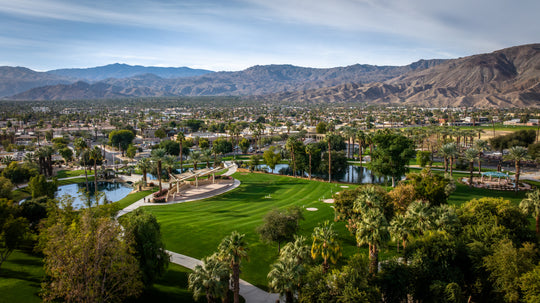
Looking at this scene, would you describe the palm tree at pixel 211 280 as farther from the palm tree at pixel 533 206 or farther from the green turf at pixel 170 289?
the palm tree at pixel 533 206

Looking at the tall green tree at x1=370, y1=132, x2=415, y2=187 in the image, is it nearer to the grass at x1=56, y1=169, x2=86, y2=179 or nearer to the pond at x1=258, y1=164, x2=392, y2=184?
the pond at x1=258, y1=164, x2=392, y2=184

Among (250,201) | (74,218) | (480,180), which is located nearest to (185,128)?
(250,201)

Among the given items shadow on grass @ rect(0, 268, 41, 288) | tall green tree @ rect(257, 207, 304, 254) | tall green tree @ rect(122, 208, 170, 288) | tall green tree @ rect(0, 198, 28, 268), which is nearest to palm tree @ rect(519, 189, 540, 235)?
tall green tree @ rect(257, 207, 304, 254)

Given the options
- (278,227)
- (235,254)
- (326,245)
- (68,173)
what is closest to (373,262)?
(326,245)

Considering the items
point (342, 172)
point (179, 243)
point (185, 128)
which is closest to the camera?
point (179, 243)

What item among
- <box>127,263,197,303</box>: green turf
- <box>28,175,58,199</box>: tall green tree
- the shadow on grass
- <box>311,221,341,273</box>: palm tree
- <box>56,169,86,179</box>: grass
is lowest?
<box>127,263,197,303</box>: green turf

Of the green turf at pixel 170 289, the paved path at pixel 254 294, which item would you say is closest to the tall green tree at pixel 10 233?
the green turf at pixel 170 289

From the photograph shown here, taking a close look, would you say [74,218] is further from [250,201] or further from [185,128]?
[185,128]
